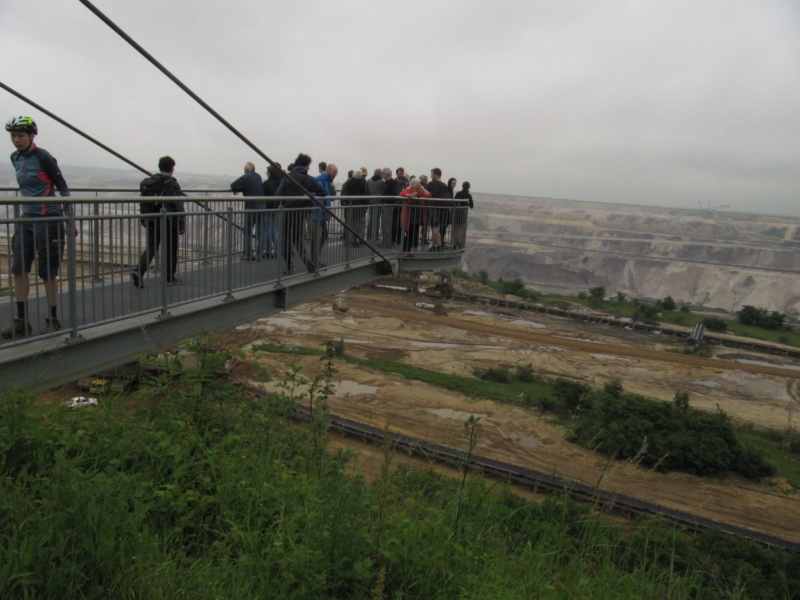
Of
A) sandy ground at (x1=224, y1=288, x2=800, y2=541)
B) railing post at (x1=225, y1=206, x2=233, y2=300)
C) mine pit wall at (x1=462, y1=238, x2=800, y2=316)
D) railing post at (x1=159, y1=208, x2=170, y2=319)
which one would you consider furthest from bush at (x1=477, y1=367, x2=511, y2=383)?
mine pit wall at (x1=462, y1=238, x2=800, y2=316)

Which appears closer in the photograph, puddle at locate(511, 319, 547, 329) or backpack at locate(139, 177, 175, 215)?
backpack at locate(139, 177, 175, 215)

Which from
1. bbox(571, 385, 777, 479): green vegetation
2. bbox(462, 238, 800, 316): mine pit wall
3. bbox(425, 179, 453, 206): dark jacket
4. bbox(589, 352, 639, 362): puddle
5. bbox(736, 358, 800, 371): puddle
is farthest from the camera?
bbox(462, 238, 800, 316): mine pit wall

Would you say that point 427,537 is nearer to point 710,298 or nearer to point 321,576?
point 321,576

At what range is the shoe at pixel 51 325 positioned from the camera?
5578mm

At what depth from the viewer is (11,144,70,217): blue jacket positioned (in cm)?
577

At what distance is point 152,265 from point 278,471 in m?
3.33

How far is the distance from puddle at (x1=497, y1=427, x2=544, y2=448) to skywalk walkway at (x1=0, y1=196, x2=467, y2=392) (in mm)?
7949

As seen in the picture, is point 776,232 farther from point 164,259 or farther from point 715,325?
point 164,259

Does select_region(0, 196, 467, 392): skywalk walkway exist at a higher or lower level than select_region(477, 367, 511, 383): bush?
higher

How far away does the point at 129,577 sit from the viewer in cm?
317

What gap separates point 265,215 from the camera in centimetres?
884

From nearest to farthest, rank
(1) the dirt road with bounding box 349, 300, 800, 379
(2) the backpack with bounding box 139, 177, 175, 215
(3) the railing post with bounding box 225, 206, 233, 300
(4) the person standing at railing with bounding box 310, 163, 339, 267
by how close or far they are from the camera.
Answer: (2) the backpack with bounding box 139, 177, 175, 215
(3) the railing post with bounding box 225, 206, 233, 300
(4) the person standing at railing with bounding box 310, 163, 339, 267
(1) the dirt road with bounding box 349, 300, 800, 379

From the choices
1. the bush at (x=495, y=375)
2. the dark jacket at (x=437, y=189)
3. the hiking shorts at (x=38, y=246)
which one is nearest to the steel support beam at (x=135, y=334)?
the hiking shorts at (x=38, y=246)

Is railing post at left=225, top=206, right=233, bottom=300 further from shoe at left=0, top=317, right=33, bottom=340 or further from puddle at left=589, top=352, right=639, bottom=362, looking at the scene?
puddle at left=589, top=352, right=639, bottom=362
